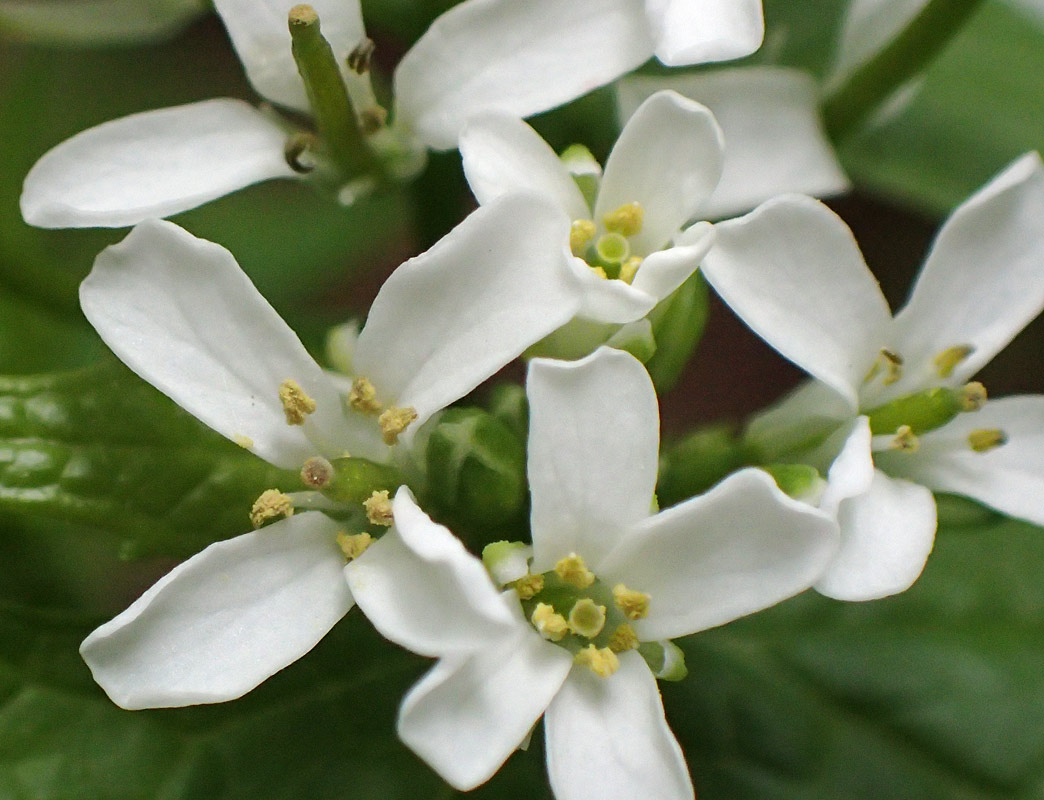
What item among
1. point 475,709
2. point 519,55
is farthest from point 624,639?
point 519,55

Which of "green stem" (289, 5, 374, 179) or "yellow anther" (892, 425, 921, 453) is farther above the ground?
"green stem" (289, 5, 374, 179)

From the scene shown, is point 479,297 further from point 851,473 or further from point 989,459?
point 989,459

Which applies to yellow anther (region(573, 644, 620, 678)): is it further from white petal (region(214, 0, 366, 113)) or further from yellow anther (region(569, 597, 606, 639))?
white petal (region(214, 0, 366, 113))

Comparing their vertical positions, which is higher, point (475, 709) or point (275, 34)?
point (275, 34)

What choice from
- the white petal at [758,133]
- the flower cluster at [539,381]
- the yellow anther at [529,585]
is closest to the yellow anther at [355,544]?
the flower cluster at [539,381]

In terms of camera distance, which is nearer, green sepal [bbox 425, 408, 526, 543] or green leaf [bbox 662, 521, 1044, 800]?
green sepal [bbox 425, 408, 526, 543]

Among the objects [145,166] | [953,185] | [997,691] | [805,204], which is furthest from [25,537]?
[953,185]

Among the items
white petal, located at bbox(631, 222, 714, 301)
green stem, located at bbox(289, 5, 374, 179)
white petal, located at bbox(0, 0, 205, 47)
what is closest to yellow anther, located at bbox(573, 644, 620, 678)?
white petal, located at bbox(631, 222, 714, 301)
